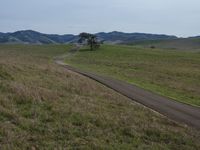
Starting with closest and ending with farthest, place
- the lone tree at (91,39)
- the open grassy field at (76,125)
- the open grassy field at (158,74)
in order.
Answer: the open grassy field at (76,125) < the open grassy field at (158,74) < the lone tree at (91,39)

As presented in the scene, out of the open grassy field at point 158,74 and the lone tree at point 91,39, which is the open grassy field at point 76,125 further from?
the lone tree at point 91,39

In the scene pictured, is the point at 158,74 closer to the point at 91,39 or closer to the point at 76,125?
the point at 76,125

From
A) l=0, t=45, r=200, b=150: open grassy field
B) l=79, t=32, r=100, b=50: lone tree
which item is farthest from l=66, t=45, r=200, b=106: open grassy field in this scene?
l=79, t=32, r=100, b=50: lone tree

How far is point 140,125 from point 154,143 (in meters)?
1.98

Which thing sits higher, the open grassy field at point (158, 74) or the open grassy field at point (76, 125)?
the open grassy field at point (76, 125)

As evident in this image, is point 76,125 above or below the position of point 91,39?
below

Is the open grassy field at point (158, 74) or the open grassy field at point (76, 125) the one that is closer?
the open grassy field at point (76, 125)

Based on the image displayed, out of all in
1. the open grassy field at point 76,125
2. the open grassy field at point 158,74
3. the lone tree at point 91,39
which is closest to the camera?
the open grassy field at point 76,125

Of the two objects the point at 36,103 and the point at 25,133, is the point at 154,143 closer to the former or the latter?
the point at 25,133

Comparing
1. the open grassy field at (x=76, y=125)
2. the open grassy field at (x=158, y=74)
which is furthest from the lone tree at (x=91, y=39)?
the open grassy field at (x=76, y=125)

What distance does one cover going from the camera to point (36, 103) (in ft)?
46.7

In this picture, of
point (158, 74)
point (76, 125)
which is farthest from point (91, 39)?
point (76, 125)

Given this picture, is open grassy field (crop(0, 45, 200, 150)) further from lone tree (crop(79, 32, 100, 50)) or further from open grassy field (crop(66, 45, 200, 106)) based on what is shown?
lone tree (crop(79, 32, 100, 50))

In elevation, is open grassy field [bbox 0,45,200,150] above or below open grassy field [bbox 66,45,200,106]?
above
